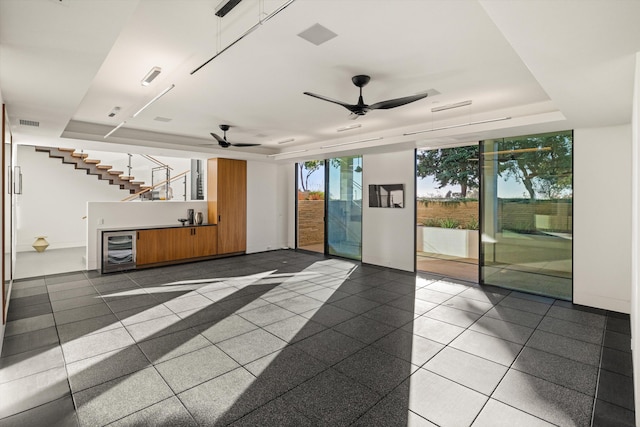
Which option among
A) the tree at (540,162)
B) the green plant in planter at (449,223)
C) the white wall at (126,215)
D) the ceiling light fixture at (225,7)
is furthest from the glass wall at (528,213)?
the white wall at (126,215)

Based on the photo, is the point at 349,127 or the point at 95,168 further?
the point at 95,168

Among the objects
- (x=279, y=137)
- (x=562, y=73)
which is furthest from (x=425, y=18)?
(x=279, y=137)

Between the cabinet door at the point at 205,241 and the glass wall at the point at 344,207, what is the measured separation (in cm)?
310

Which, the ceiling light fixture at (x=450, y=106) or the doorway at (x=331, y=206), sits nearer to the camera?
the ceiling light fixture at (x=450, y=106)

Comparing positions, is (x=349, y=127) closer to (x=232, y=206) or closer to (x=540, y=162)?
(x=540, y=162)

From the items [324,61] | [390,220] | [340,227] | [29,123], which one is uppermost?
[324,61]

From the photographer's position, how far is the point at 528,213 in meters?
5.74

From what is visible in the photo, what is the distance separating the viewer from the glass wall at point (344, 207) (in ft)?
28.0

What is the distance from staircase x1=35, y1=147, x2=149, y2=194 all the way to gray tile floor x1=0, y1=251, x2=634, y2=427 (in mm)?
5527

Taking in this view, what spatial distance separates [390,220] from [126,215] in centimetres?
629

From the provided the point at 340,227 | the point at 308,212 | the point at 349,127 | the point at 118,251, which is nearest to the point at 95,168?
the point at 118,251

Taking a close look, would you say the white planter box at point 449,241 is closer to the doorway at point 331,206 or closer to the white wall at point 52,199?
the doorway at point 331,206

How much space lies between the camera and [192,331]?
397cm

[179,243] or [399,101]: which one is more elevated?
[399,101]
